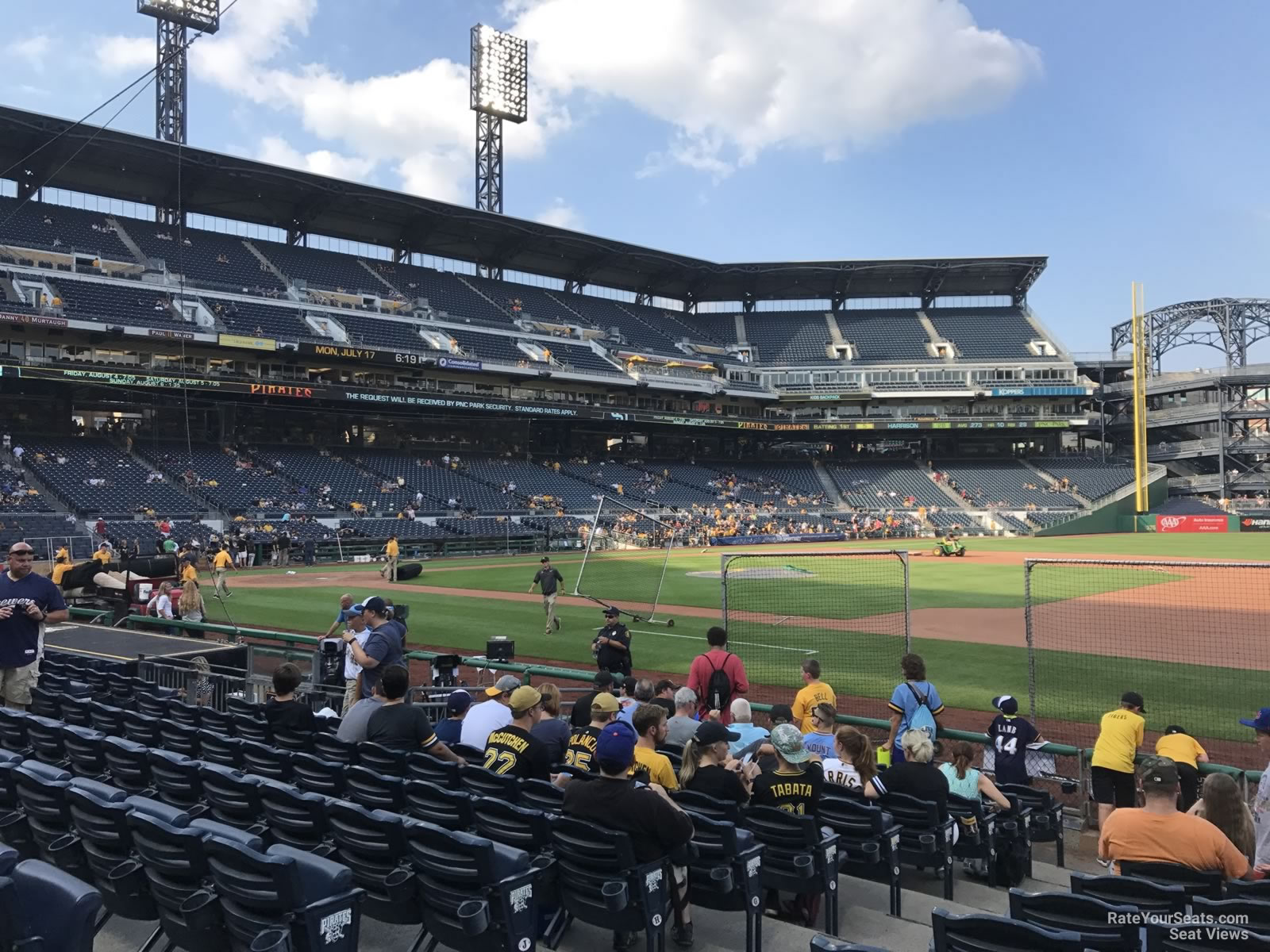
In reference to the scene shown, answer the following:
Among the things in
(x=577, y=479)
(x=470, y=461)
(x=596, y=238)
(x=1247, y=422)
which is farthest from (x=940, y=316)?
(x=470, y=461)

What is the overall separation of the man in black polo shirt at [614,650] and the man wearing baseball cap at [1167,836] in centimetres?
801

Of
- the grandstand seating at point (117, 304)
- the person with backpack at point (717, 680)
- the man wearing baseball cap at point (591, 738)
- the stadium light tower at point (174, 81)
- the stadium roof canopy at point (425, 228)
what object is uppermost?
the stadium light tower at point (174, 81)

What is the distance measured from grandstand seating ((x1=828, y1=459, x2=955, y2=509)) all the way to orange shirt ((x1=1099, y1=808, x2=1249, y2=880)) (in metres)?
61.5

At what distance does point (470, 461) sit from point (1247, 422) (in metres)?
65.3

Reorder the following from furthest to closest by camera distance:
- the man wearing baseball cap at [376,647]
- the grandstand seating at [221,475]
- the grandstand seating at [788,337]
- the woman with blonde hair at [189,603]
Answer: the grandstand seating at [788,337], the grandstand seating at [221,475], the woman with blonde hair at [189,603], the man wearing baseball cap at [376,647]

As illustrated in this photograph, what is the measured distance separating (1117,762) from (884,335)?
76670 mm

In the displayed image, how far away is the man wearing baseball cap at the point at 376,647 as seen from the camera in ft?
30.0

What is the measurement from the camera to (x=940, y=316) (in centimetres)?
8294

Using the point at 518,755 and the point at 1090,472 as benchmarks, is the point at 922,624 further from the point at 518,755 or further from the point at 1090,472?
the point at 1090,472

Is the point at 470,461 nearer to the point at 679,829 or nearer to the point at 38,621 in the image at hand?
the point at 38,621

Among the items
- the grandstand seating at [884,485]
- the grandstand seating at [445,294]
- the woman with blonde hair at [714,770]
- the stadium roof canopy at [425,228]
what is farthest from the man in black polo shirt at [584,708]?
the grandstand seating at [884,485]

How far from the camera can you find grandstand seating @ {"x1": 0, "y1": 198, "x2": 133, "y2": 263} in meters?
46.5

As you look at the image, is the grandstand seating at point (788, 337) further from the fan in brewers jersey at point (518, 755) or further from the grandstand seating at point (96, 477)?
the fan in brewers jersey at point (518, 755)

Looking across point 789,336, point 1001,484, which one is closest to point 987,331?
point 1001,484
